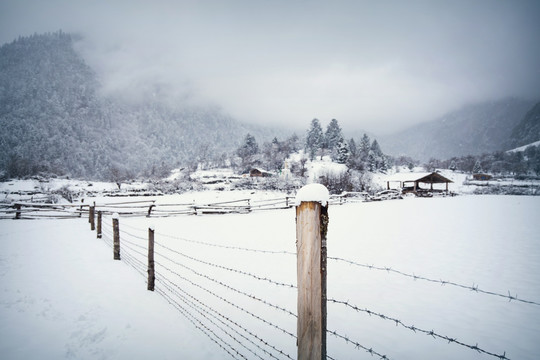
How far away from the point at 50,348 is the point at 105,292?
6.22 ft

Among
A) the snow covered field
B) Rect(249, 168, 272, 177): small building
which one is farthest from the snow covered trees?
the snow covered field

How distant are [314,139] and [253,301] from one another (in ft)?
324

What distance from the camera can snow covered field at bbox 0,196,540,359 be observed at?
4.15 metres

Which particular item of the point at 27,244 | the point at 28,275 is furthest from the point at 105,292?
the point at 27,244

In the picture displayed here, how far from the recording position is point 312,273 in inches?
71.3

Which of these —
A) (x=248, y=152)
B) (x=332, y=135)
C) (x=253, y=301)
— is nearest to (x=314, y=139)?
(x=332, y=135)

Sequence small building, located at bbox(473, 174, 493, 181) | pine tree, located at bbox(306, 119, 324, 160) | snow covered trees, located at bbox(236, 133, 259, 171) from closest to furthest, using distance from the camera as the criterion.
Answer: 1. small building, located at bbox(473, 174, 493, 181)
2. pine tree, located at bbox(306, 119, 324, 160)
3. snow covered trees, located at bbox(236, 133, 259, 171)

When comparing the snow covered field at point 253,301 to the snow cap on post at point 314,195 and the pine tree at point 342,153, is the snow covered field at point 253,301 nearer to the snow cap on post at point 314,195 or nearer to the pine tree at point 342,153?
the snow cap on post at point 314,195

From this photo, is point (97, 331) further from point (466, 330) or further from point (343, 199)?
point (343, 199)

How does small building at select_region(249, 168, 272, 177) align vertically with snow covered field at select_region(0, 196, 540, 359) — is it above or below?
above

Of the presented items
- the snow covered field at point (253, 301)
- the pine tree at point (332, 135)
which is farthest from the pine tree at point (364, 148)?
the snow covered field at point (253, 301)

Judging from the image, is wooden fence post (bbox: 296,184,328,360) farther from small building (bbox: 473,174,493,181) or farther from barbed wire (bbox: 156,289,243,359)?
small building (bbox: 473,174,493,181)

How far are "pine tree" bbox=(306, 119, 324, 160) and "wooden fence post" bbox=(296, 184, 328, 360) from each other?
9740 cm

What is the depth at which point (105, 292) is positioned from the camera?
19.2 feet
